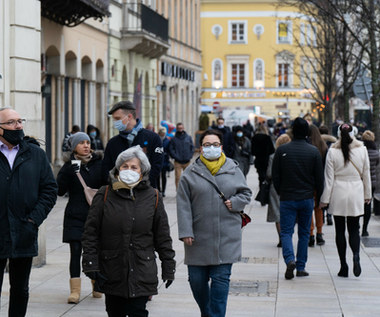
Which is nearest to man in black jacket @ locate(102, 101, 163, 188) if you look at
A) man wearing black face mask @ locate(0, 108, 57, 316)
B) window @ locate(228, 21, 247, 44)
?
man wearing black face mask @ locate(0, 108, 57, 316)

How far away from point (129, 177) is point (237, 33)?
76.8 m

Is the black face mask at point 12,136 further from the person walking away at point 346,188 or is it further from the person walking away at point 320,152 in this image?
the person walking away at point 320,152

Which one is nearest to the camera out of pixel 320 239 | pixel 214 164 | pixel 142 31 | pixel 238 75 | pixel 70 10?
pixel 214 164

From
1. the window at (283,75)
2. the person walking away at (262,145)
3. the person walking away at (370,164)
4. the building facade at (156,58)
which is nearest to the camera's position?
the person walking away at (370,164)

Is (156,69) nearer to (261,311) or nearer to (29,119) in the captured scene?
(29,119)

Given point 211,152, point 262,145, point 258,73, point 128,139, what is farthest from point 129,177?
point 258,73

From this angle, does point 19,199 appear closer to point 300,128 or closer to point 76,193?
point 76,193

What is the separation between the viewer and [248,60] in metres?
82.8

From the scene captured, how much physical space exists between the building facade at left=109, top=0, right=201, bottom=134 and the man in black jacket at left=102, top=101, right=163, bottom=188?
74.0 ft

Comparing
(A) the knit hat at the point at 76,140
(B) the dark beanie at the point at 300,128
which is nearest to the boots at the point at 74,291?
(A) the knit hat at the point at 76,140

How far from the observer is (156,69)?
42.7 m

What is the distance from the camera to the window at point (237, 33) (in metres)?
82.2

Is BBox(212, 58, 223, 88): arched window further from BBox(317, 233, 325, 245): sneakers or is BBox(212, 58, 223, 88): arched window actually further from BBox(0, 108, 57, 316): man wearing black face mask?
BBox(0, 108, 57, 316): man wearing black face mask

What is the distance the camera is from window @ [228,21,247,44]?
82250mm
